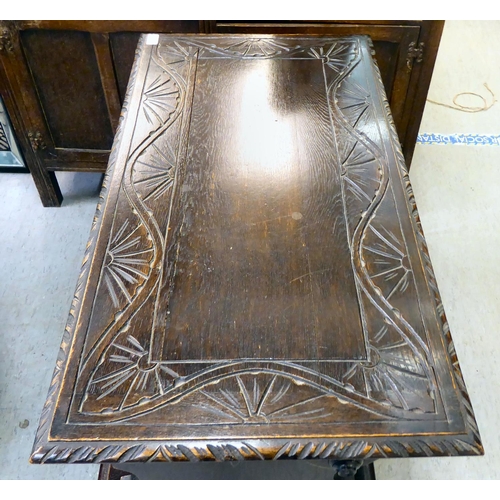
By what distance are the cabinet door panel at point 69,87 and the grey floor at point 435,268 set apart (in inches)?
12.1

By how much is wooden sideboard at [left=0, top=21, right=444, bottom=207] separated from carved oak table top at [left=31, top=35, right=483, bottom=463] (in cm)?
35

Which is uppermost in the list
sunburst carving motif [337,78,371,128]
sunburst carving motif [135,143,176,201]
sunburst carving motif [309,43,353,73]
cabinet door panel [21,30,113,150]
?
sunburst carving motif [309,43,353,73]

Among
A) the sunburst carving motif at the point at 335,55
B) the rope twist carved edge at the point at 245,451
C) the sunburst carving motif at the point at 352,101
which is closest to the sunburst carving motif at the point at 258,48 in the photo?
the sunburst carving motif at the point at 335,55

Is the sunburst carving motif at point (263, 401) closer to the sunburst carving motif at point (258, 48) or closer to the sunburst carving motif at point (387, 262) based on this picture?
the sunburst carving motif at point (387, 262)

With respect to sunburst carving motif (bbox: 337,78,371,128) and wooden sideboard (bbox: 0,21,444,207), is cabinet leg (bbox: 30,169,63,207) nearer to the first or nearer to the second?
wooden sideboard (bbox: 0,21,444,207)

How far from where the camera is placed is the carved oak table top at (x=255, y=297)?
2.33ft

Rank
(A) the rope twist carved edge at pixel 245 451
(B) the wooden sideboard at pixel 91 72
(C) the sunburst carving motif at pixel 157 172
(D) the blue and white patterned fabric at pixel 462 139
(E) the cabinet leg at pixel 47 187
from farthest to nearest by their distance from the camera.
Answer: (D) the blue and white patterned fabric at pixel 462 139 < (E) the cabinet leg at pixel 47 187 < (B) the wooden sideboard at pixel 91 72 < (C) the sunburst carving motif at pixel 157 172 < (A) the rope twist carved edge at pixel 245 451

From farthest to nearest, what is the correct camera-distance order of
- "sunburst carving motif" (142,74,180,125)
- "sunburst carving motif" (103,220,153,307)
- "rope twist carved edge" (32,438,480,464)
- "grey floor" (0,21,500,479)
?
"grey floor" (0,21,500,479) → "sunburst carving motif" (142,74,180,125) → "sunburst carving motif" (103,220,153,307) → "rope twist carved edge" (32,438,480,464)

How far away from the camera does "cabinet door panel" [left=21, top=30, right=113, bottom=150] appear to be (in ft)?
5.17

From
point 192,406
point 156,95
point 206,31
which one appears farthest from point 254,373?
point 206,31

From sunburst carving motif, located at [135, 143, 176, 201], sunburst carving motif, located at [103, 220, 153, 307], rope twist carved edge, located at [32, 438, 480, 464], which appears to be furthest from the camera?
sunburst carving motif, located at [135, 143, 176, 201]

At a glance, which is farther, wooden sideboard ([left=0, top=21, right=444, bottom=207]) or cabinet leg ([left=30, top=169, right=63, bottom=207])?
cabinet leg ([left=30, top=169, right=63, bottom=207])

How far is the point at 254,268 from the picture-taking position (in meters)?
0.90

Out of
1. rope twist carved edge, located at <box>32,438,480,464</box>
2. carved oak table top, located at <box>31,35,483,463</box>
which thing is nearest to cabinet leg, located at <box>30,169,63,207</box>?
carved oak table top, located at <box>31,35,483,463</box>
